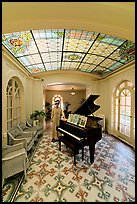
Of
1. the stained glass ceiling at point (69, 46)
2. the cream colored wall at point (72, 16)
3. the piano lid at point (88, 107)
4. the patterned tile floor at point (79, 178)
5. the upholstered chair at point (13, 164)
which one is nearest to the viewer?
the cream colored wall at point (72, 16)

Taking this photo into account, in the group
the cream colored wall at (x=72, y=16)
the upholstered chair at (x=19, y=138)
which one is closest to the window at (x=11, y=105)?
the upholstered chair at (x=19, y=138)

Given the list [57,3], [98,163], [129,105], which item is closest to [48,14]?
[57,3]

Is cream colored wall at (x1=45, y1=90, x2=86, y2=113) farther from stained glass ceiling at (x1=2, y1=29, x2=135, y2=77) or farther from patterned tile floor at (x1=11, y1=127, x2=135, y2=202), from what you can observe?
patterned tile floor at (x1=11, y1=127, x2=135, y2=202)

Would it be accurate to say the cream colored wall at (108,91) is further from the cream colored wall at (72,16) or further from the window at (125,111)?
the cream colored wall at (72,16)

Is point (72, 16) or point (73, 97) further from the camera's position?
point (73, 97)

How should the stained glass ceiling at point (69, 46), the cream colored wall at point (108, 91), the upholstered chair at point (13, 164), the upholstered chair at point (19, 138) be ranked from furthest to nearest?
1. the cream colored wall at point (108, 91)
2. the upholstered chair at point (19, 138)
3. the stained glass ceiling at point (69, 46)
4. the upholstered chair at point (13, 164)

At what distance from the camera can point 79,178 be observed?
285cm

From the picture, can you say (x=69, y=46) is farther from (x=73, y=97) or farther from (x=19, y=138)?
(x=73, y=97)

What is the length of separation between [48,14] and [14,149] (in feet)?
10.3

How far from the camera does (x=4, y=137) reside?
347cm

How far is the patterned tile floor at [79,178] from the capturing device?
91.2 inches

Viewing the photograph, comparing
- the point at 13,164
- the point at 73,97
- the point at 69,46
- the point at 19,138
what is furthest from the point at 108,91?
the point at 73,97

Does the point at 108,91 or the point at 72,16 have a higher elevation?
the point at 72,16

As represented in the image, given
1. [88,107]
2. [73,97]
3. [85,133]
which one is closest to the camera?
[85,133]
